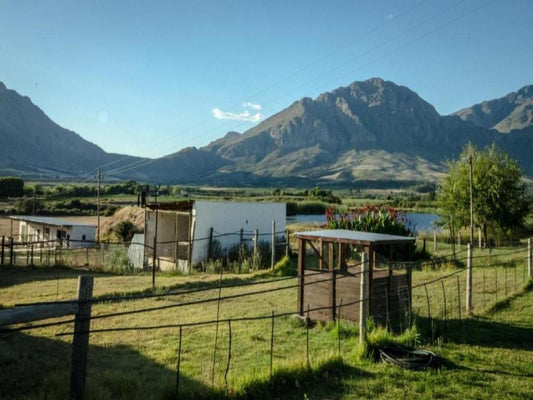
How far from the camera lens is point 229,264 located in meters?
17.4

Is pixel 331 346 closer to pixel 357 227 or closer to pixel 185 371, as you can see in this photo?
pixel 185 371

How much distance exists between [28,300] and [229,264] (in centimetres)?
791

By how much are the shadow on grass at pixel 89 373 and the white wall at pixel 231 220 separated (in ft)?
35.1

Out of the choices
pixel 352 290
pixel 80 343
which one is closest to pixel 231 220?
pixel 352 290

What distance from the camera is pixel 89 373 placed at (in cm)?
543

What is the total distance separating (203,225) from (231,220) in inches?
63.2

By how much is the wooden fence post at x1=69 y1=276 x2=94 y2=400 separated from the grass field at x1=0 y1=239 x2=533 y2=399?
147 mm

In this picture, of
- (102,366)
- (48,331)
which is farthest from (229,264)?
(102,366)

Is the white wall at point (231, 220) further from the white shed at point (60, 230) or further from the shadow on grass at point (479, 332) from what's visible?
the white shed at point (60, 230)

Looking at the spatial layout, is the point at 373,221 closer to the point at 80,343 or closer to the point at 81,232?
the point at 80,343

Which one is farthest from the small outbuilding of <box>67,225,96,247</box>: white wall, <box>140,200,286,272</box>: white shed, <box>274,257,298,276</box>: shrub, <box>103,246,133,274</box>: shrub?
<box>67,225,96,247</box>: white wall

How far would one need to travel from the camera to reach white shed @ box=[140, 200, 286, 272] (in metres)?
18.1

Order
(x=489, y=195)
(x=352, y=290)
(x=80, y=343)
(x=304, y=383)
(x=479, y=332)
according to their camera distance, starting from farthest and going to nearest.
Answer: (x=489, y=195), (x=352, y=290), (x=479, y=332), (x=304, y=383), (x=80, y=343)

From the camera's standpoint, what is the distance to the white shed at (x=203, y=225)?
18.1 m
